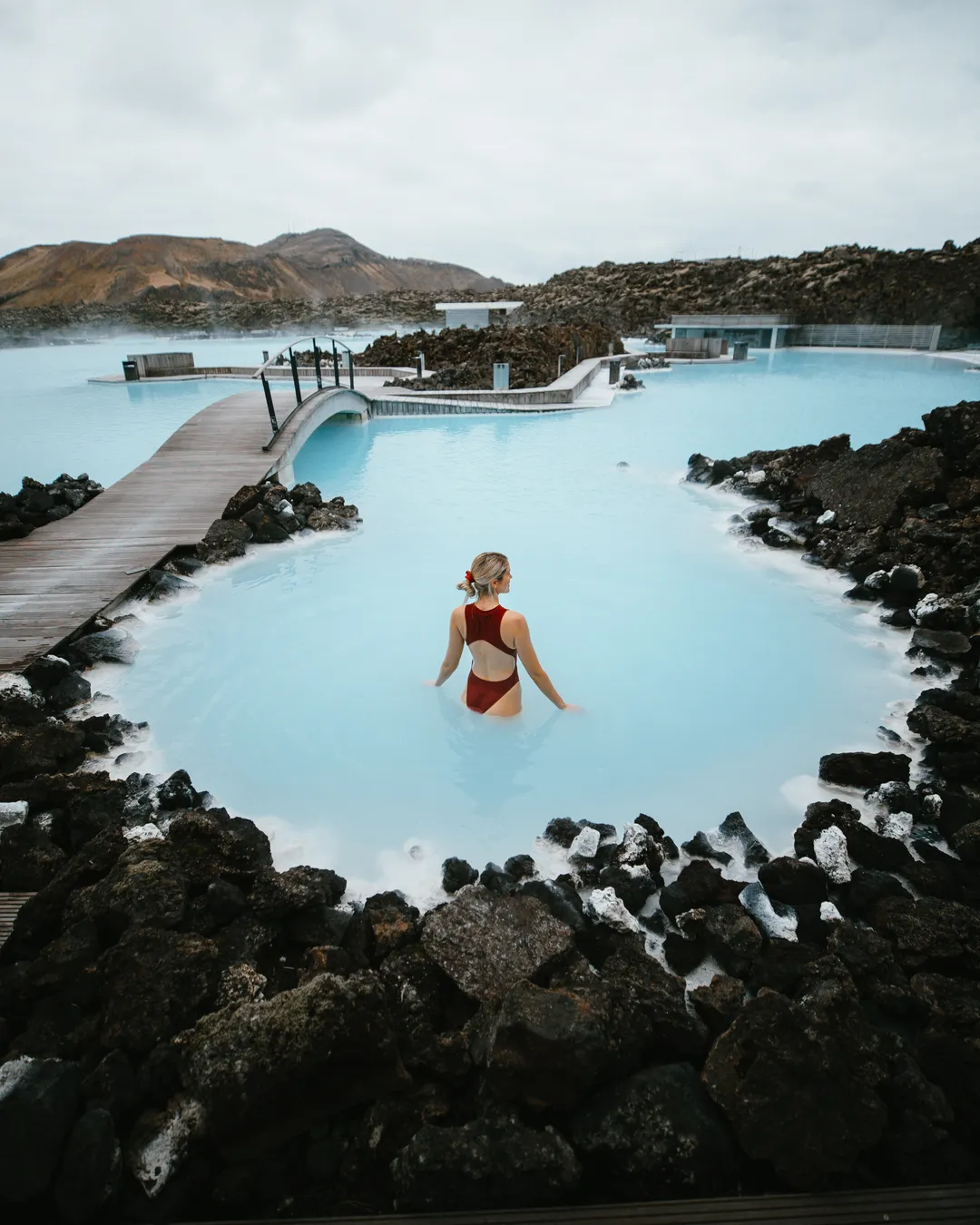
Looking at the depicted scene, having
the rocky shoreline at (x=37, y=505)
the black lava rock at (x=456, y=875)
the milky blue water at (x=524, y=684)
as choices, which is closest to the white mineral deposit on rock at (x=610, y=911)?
the black lava rock at (x=456, y=875)

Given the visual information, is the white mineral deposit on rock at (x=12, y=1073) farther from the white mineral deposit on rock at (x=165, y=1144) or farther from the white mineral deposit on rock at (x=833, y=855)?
the white mineral deposit on rock at (x=833, y=855)

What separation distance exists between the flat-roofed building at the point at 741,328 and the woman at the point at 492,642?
29.2 metres

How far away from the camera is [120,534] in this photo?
6535 millimetres

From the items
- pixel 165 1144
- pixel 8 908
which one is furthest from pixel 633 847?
pixel 8 908

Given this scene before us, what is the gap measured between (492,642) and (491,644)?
21 millimetres

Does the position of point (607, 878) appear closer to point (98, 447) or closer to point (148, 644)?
point (148, 644)

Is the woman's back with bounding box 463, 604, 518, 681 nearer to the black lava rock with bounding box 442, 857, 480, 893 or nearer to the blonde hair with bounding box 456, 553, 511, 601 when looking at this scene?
the blonde hair with bounding box 456, 553, 511, 601

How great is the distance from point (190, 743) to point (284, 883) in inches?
72.2

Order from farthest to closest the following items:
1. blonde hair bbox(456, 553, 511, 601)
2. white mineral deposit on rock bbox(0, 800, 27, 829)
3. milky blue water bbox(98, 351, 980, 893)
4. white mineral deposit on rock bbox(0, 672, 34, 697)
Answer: white mineral deposit on rock bbox(0, 672, 34, 697)
milky blue water bbox(98, 351, 980, 893)
blonde hair bbox(456, 553, 511, 601)
white mineral deposit on rock bbox(0, 800, 27, 829)

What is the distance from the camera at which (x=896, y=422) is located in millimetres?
14602

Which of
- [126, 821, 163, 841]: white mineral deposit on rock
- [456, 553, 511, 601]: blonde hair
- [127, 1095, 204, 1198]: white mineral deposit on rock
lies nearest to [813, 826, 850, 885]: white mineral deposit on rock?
[456, 553, 511, 601]: blonde hair

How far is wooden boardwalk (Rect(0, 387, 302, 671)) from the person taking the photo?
15.9 feet

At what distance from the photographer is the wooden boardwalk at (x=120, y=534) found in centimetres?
484

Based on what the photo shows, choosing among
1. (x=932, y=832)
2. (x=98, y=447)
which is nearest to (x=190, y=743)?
(x=932, y=832)
